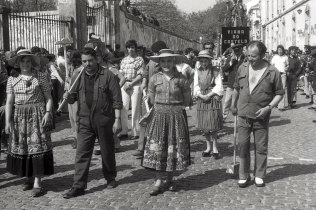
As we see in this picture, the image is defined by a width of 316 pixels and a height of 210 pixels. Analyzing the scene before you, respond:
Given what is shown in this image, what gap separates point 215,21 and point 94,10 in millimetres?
63933

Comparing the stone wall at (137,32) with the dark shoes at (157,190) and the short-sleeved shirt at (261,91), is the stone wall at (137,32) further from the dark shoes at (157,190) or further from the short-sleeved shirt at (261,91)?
the dark shoes at (157,190)

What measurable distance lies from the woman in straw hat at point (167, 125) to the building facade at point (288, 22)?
70.9 ft

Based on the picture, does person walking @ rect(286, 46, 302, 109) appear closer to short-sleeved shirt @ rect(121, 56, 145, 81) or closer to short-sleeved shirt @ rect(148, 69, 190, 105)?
short-sleeved shirt @ rect(121, 56, 145, 81)

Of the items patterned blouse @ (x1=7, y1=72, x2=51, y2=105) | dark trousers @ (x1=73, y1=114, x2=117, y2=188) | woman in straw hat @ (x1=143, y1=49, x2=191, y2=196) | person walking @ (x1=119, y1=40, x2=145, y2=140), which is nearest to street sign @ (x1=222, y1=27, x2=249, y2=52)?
person walking @ (x1=119, y1=40, x2=145, y2=140)

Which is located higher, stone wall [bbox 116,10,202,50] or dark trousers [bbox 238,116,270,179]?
stone wall [bbox 116,10,202,50]

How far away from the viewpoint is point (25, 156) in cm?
584

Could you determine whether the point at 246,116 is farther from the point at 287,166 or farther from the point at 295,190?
the point at 287,166

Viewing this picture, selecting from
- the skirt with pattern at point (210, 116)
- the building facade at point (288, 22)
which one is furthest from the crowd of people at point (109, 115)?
the building facade at point (288, 22)

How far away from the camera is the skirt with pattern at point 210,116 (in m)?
7.97

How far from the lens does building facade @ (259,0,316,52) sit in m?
27.5

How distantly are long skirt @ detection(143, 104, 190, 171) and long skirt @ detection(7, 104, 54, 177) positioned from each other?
1.26m

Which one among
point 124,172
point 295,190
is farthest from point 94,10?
point 295,190

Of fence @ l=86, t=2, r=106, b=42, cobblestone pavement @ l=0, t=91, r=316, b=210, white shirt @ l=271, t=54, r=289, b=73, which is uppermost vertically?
fence @ l=86, t=2, r=106, b=42

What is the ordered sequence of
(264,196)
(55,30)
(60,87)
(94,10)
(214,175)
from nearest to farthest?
(264,196), (214,175), (60,87), (55,30), (94,10)
